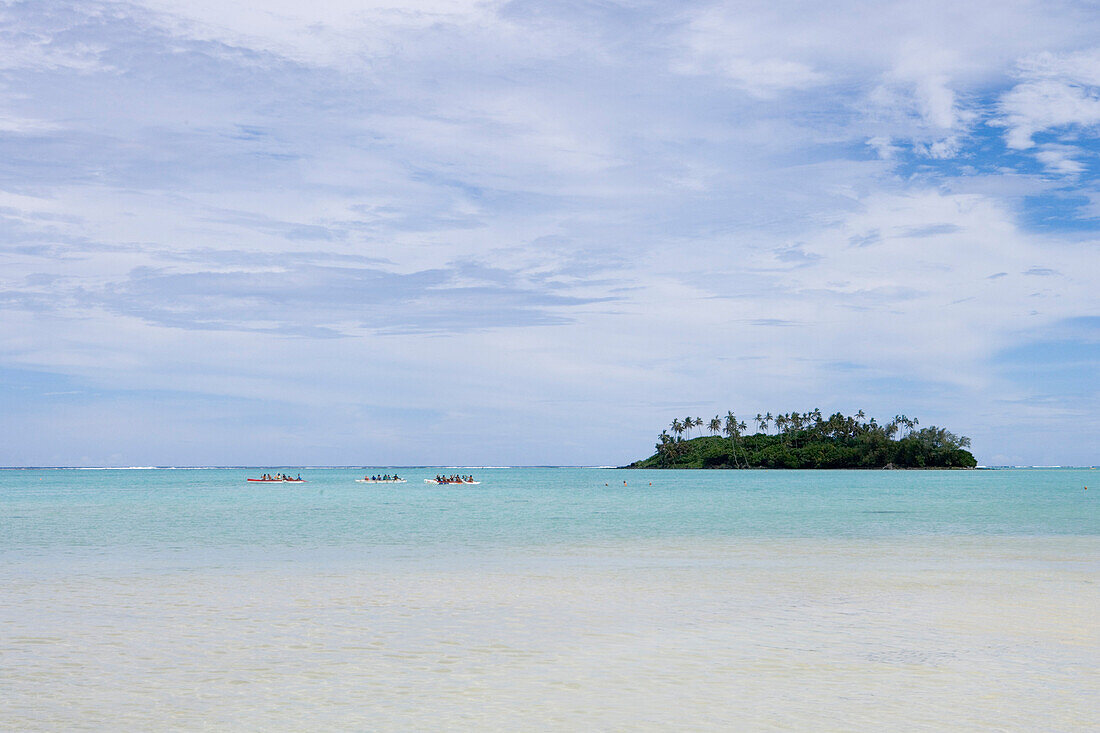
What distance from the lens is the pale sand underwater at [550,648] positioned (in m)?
10.3

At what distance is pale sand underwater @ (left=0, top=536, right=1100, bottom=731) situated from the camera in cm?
1033

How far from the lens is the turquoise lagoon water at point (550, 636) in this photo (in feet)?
34.3

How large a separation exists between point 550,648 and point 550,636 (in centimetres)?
89

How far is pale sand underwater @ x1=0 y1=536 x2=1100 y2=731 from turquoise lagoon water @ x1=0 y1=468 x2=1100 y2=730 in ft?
0.16

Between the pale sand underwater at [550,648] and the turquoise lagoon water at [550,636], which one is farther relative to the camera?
the turquoise lagoon water at [550,636]

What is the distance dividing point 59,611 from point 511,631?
847 cm

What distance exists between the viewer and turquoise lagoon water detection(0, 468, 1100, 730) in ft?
34.3

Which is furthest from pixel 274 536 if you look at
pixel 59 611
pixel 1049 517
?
pixel 1049 517

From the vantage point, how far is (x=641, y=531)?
39.1 meters

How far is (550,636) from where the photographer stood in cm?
1478

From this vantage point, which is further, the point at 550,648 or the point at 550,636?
the point at 550,636

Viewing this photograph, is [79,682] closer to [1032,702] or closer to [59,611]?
[59,611]

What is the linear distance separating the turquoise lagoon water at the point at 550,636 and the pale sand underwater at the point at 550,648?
0.05m

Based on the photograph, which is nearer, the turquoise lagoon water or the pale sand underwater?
the pale sand underwater
